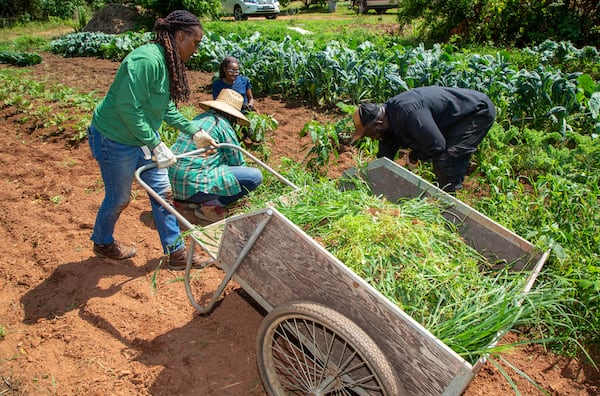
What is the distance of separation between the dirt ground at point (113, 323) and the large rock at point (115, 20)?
12.4 meters

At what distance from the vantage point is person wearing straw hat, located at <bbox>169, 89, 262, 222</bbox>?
3760 mm

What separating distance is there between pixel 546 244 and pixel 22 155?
565 centimetres

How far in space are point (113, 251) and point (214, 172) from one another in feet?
3.41

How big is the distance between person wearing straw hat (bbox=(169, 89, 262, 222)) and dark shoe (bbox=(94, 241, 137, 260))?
2.13 ft

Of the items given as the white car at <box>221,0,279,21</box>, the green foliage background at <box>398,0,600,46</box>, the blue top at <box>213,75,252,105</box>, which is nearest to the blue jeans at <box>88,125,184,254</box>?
the blue top at <box>213,75,252,105</box>

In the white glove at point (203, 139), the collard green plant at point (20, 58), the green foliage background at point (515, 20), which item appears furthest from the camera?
the green foliage background at point (515, 20)

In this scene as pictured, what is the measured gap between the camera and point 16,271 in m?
3.51

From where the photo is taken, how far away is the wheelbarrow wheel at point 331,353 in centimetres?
175

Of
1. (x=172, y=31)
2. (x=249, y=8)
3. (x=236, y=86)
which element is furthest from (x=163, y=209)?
(x=249, y=8)

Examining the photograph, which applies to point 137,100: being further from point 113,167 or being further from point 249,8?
point 249,8

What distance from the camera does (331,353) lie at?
6.88 feet

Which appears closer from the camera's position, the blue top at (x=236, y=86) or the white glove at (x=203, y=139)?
the white glove at (x=203, y=139)

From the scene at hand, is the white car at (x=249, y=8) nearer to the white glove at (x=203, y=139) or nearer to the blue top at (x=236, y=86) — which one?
the blue top at (x=236, y=86)

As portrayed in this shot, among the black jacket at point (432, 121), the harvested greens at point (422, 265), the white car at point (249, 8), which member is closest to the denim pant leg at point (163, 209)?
the harvested greens at point (422, 265)
